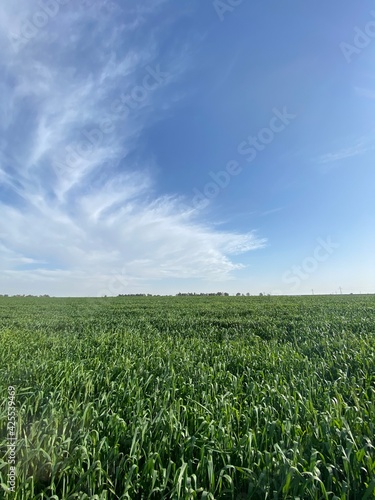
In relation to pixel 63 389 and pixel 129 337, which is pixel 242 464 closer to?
pixel 63 389

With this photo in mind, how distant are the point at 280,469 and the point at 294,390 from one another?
7.34 feet

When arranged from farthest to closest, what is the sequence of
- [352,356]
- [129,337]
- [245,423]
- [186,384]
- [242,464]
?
[129,337] < [352,356] < [186,384] < [245,423] < [242,464]

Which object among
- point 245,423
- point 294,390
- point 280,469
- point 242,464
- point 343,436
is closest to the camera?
point 280,469

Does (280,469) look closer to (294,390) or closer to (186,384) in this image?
(294,390)

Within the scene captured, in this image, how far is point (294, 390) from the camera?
4.66 metres

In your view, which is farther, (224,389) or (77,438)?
(224,389)

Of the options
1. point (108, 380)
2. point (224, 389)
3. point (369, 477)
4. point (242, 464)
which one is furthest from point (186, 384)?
point (369, 477)

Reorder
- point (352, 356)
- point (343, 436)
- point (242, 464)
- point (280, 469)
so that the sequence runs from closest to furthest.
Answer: point (280, 469) → point (242, 464) → point (343, 436) → point (352, 356)

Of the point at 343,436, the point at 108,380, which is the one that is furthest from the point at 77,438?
the point at 343,436

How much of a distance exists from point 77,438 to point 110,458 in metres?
0.54

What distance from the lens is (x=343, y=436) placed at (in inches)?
124

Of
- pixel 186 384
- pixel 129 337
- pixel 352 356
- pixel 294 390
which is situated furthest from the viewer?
pixel 129 337

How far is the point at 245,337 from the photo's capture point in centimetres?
1062

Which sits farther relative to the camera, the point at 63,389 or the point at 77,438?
the point at 63,389
